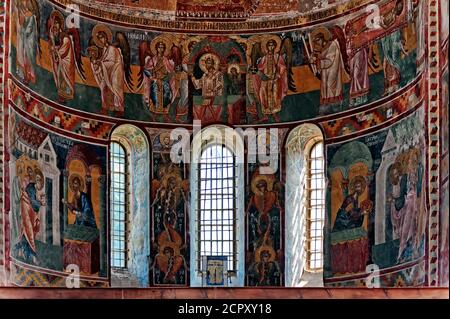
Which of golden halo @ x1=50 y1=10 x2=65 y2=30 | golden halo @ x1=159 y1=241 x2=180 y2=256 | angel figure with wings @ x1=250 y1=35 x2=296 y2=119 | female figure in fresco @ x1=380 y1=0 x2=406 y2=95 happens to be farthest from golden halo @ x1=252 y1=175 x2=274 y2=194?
golden halo @ x1=50 y1=10 x2=65 y2=30

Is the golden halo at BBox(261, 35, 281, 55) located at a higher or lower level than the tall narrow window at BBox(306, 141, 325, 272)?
higher

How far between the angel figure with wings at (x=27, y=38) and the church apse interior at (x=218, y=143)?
67mm

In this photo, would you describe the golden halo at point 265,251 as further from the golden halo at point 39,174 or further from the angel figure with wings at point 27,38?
the angel figure with wings at point 27,38

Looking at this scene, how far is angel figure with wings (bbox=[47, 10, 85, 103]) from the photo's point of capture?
47594 mm

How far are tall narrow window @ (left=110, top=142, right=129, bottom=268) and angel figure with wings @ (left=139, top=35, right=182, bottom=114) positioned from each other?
1.46 m

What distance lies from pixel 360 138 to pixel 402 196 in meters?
2.28

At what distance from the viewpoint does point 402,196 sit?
45.9 meters

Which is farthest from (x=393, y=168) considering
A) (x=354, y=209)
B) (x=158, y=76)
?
(x=158, y=76)

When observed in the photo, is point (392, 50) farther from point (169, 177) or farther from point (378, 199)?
point (169, 177)

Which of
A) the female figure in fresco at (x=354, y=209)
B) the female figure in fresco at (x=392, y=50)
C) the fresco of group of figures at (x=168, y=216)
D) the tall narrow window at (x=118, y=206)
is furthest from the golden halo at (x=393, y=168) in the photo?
the tall narrow window at (x=118, y=206)

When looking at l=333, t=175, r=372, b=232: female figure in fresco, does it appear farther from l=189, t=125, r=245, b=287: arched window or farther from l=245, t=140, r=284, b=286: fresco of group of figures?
l=189, t=125, r=245, b=287: arched window
